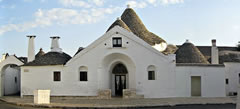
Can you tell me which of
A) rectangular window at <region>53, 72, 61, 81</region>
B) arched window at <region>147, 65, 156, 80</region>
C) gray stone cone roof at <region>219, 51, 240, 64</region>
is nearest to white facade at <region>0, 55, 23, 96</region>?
rectangular window at <region>53, 72, 61, 81</region>

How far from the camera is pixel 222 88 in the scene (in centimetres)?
2384

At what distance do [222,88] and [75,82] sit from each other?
12.8 m

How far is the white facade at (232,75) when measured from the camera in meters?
26.7

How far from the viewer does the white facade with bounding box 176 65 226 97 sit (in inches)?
916

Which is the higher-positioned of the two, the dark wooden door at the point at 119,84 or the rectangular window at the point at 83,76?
the rectangular window at the point at 83,76

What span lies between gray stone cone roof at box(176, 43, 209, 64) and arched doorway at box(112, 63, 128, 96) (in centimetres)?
525

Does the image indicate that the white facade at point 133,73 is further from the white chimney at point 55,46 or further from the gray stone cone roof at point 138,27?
the gray stone cone roof at point 138,27

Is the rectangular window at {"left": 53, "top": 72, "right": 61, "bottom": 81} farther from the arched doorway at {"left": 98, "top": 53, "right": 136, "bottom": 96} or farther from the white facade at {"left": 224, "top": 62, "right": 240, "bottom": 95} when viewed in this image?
the white facade at {"left": 224, "top": 62, "right": 240, "bottom": 95}

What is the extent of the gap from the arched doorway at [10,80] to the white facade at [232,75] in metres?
22.0

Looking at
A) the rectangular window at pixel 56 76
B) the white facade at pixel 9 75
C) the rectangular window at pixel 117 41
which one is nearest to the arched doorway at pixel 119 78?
the rectangular window at pixel 117 41

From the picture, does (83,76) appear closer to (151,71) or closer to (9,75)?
(151,71)

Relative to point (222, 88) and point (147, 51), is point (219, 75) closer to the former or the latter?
point (222, 88)

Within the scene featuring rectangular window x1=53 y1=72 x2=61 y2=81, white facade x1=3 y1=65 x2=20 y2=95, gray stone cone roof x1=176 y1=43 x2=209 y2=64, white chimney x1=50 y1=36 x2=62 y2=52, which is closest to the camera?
rectangular window x1=53 y1=72 x2=61 y2=81

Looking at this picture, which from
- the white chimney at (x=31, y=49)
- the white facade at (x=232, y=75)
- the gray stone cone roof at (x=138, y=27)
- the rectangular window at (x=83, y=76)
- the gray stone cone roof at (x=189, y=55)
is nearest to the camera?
the rectangular window at (x=83, y=76)
